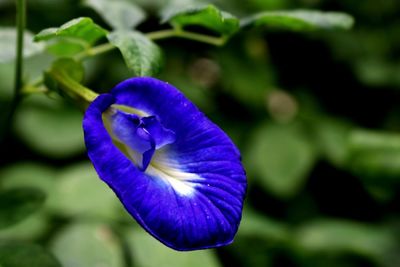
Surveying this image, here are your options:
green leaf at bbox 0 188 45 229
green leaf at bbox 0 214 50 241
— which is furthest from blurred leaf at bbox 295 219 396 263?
green leaf at bbox 0 188 45 229

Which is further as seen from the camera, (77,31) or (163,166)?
(77,31)

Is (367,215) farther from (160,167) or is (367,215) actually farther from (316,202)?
(160,167)

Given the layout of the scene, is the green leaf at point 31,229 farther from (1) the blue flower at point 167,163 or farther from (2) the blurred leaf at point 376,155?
(2) the blurred leaf at point 376,155

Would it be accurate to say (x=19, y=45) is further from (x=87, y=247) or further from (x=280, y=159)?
(x=280, y=159)

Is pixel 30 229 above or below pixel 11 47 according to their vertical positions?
below


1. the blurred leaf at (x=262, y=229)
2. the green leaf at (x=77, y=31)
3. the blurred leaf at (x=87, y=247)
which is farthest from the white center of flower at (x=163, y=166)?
the blurred leaf at (x=262, y=229)

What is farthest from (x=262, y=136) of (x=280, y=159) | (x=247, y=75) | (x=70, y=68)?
(x=70, y=68)

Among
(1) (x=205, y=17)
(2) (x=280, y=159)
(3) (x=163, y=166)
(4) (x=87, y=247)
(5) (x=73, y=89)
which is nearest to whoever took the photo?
(3) (x=163, y=166)

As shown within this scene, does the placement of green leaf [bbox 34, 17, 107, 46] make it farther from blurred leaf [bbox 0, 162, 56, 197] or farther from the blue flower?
blurred leaf [bbox 0, 162, 56, 197]
